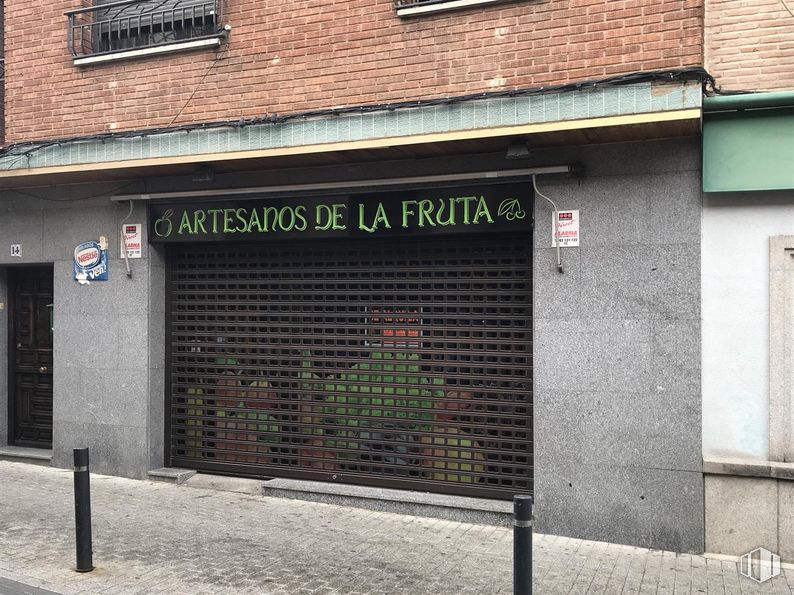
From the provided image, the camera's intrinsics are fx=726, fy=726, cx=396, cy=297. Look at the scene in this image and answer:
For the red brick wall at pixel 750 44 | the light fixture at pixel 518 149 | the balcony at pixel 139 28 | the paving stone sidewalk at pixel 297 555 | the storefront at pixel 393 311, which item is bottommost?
the paving stone sidewalk at pixel 297 555

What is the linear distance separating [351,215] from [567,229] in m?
2.24

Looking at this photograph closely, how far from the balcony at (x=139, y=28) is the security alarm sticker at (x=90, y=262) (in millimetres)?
2157

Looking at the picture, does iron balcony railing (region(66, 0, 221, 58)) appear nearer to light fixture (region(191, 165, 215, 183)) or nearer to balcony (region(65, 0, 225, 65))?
balcony (region(65, 0, 225, 65))

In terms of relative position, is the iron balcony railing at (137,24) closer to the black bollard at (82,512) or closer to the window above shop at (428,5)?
the window above shop at (428,5)

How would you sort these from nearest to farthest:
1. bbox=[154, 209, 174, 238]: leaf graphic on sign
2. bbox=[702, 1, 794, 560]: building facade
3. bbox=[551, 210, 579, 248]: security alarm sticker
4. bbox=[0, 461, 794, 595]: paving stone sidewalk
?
bbox=[0, 461, 794, 595]: paving stone sidewalk, bbox=[702, 1, 794, 560]: building facade, bbox=[551, 210, 579, 248]: security alarm sticker, bbox=[154, 209, 174, 238]: leaf graphic on sign

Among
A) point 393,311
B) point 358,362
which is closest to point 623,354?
point 393,311

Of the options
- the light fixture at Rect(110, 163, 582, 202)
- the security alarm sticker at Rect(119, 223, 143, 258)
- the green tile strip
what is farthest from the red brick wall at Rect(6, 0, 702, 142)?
the security alarm sticker at Rect(119, 223, 143, 258)

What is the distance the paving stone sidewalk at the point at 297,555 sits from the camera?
5355mm

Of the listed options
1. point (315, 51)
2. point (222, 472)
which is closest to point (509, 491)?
point (222, 472)

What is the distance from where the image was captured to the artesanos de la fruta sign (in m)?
6.96

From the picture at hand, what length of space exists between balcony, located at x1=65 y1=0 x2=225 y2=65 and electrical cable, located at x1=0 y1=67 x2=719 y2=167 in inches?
22.7

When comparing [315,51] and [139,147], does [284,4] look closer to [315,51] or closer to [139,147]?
[315,51]

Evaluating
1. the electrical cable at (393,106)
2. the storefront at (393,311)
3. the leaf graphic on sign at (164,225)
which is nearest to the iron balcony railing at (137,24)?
the electrical cable at (393,106)

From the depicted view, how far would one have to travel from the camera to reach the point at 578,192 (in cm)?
660
